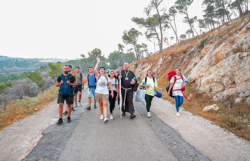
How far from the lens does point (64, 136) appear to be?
3.84 metres

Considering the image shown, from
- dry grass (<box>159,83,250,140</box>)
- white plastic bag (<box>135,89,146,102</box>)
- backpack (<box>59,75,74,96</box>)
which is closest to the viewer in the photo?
dry grass (<box>159,83,250,140</box>)

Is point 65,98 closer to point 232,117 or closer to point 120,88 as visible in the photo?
point 120,88

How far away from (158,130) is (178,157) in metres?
1.35

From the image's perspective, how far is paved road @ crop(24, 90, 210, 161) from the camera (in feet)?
9.44

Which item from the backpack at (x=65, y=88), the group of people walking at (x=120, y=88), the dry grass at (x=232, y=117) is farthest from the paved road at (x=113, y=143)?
the dry grass at (x=232, y=117)

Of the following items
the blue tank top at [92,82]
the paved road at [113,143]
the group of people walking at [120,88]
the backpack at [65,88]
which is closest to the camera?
the paved road at [113,143]

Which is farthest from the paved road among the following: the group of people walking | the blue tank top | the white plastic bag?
the blue tank top

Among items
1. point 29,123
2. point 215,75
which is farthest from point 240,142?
point 29,123

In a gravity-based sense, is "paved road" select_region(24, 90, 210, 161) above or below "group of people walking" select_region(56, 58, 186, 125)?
below

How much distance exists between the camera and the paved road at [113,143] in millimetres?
2879

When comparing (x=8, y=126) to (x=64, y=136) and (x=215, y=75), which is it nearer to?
(x=64, y=136)

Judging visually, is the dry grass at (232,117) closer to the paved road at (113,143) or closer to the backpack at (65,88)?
the paved road at (113,143)

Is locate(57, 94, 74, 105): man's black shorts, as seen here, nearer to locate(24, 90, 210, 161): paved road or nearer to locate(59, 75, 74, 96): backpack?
locate(59, 75, 74, 96): backpack

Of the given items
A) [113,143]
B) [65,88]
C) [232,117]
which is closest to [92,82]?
[65,88]
